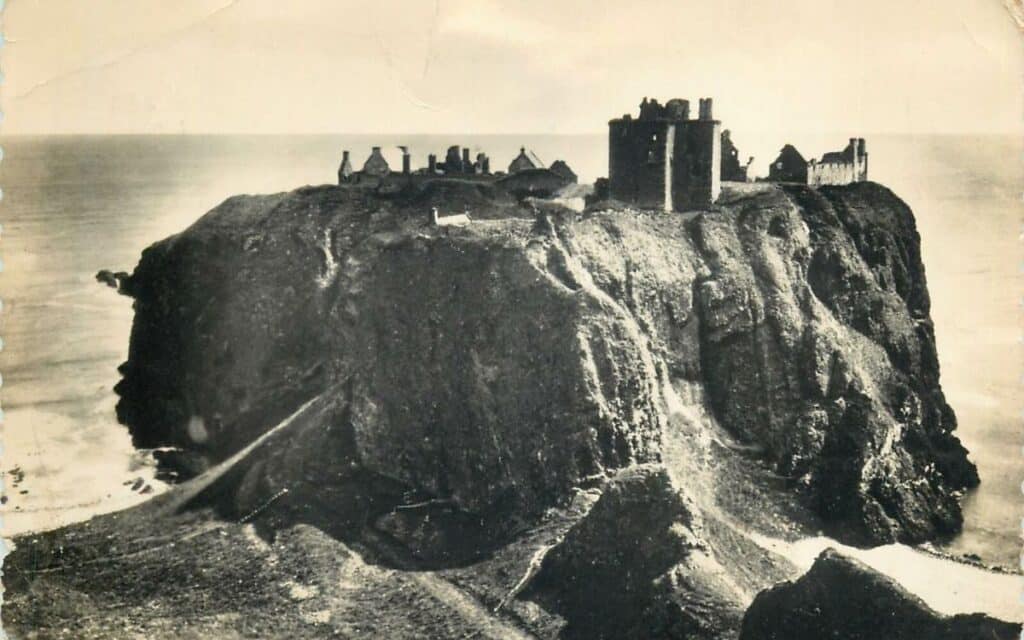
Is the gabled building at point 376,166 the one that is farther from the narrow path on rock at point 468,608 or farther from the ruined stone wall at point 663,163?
the narrow path on rock at point 468,608

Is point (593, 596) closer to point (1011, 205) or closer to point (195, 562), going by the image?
point (195, 562)

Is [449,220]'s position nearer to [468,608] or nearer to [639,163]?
[639,163]

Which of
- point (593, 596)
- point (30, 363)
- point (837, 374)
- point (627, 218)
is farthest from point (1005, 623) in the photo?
point (30, 363)

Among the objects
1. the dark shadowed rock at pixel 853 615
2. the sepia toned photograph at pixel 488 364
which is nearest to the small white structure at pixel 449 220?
the sepia toned photograph at pixel 488 364

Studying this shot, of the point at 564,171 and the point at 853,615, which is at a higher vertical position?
the point at 564,171

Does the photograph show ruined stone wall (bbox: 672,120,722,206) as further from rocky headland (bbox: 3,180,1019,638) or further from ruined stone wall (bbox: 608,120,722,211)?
rocky headland (bbox: 3,180,1019,638)

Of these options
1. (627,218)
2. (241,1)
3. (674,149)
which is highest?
(241,1)

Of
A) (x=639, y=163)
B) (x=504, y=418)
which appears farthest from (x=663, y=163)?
(x=504, y=418)
